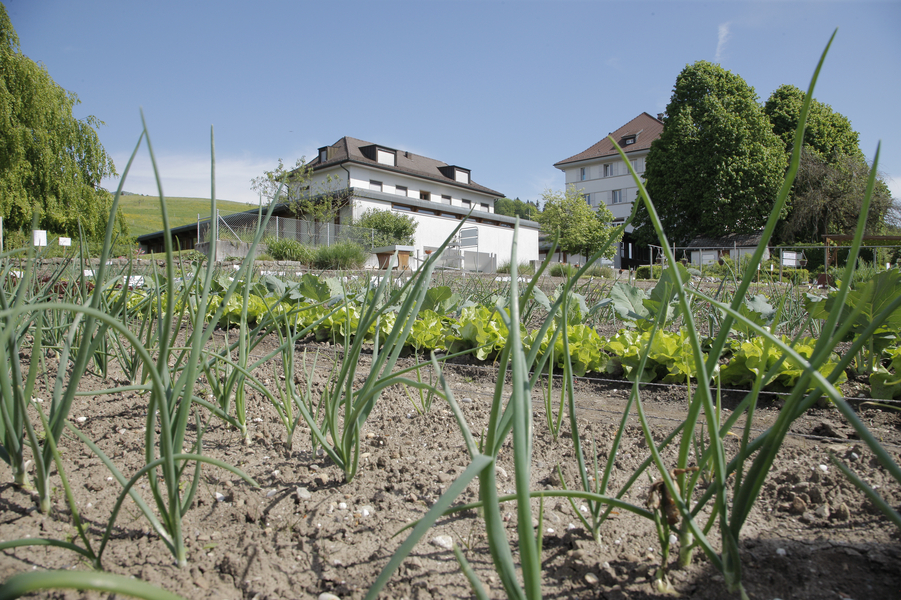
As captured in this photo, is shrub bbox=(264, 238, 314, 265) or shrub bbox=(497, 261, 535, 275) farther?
shrub bbox=(264, 238, 314, 265)

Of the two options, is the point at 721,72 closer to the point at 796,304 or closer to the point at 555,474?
the point at 796,304

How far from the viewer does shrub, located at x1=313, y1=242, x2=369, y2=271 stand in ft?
35.7

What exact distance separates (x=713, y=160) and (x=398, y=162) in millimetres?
17932

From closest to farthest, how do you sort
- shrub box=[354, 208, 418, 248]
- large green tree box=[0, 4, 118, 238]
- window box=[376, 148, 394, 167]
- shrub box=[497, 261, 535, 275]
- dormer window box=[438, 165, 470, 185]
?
large green tree box=[0, 4, 118, 238], shrub box=[497, 261, 535, 275], shrub box=[354, 208, 418, 248], window box=[376, 148, 394, 167], dormer window box=[438, 165, 470, 185]

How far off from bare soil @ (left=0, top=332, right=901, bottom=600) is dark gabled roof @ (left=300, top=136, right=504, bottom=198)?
2623 centimetres

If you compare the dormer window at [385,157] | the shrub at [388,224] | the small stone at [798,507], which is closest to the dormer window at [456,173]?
the dormer window at [385,157]

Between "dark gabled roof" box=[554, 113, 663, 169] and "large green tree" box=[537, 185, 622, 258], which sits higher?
"dark gabled roof" box=[554, 113, 663, 169]

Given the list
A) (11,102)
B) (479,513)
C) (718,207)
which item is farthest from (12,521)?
(718,207)

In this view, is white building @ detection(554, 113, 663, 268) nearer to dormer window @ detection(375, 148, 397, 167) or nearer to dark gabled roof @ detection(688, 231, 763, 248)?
dark gabled roof @ detection(688, 231, 763, 248)

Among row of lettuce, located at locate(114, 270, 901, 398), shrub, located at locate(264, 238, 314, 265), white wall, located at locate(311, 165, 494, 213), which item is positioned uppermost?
white wall, located at locate(311, 165, 494, 213)

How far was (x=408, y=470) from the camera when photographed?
3.09 ft

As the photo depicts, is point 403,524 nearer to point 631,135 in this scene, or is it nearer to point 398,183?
point 398,183

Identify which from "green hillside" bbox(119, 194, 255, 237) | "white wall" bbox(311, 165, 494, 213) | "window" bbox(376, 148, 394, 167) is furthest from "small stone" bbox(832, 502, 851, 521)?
"green hillside" bbox(119, 194, 255, 237)

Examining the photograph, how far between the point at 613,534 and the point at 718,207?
976 inches
